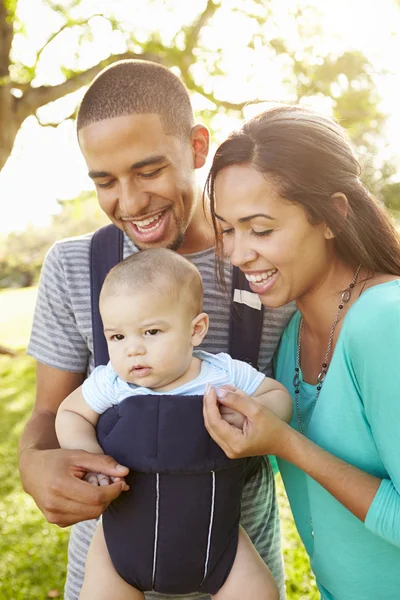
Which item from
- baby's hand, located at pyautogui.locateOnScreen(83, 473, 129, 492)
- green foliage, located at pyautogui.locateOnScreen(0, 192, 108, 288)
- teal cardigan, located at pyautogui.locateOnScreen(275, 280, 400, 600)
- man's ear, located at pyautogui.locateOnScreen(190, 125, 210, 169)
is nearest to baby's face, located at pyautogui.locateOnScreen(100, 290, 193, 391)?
baby's hand, located at pyautogui.locateOnScreen(83, 473, 129, 492)

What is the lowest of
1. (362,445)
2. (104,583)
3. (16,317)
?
(16,317)

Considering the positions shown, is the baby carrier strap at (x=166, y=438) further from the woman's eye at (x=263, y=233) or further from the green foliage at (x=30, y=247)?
the green foliage at (x=30, y=247)

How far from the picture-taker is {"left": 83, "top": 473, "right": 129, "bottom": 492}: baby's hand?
203 centimetres

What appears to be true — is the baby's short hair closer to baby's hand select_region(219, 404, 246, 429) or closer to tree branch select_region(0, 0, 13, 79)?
baby's hand select_region(219, 404, 246, 429)

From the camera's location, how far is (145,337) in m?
2.16

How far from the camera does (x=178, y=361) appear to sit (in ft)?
7.14

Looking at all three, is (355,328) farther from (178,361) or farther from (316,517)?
(316,517)

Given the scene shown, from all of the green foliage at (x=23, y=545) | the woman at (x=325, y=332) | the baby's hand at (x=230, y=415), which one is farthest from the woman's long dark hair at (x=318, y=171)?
the green foliage at (x=23, y=545)

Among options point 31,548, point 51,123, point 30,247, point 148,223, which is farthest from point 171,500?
point 30,247

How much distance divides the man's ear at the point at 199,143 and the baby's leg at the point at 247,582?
1.78m

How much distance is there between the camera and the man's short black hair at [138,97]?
106 inches

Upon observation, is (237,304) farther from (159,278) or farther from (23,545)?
(23,545)

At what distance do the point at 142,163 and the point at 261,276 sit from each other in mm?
748

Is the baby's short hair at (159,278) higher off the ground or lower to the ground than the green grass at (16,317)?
higher
